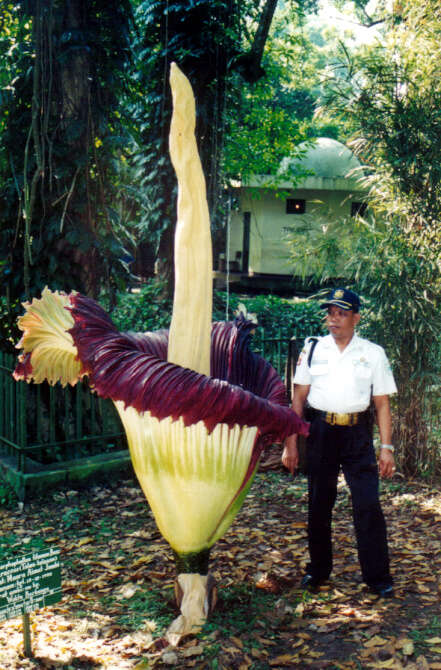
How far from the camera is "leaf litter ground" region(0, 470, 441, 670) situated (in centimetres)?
240

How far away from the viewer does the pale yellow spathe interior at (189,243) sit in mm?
2242

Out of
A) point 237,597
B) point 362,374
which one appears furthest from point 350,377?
point 237,597

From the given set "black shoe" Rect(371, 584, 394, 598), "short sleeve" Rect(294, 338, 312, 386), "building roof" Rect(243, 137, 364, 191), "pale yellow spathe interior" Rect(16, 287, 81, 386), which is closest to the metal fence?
"pale yellow spathe interior" Rect(16, 287, 81, 386)

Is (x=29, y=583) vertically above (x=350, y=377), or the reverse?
(x=350, y=377)

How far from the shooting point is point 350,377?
2.88 metres

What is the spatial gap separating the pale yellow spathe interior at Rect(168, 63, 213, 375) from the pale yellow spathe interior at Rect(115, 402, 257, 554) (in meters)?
0.25

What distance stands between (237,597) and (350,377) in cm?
107

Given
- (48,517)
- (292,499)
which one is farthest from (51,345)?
(292,499)

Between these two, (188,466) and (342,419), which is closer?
(188,466)

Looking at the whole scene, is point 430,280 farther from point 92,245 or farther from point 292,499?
point 92,245

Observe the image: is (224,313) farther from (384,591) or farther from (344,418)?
(384,591)

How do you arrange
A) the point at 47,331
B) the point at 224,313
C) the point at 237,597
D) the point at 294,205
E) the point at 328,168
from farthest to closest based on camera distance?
the point at 294,205, the point at 328,168, the point at 224,313, the point at 237,597, the point at 47,331

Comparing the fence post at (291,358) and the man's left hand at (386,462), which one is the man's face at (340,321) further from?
the fence post at (291,358)

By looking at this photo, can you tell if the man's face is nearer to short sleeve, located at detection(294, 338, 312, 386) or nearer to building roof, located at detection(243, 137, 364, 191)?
short sleeve, located at detection(294, 338, 312, 386)
